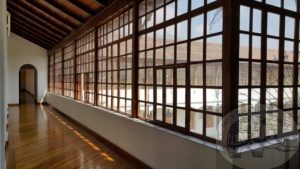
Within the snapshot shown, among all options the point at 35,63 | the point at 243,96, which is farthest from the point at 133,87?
the point at 35,63

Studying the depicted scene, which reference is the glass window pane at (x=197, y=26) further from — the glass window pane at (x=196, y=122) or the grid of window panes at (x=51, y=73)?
the grid of window panes at (x=51, y=73)

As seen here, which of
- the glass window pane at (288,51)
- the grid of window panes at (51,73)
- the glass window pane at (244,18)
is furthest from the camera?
the grid of window panes at (51,73)

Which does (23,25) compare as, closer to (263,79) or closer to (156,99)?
(156,99)

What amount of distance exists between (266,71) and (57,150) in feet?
12.7

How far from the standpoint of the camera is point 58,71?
10891mm

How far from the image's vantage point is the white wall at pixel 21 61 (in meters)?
12.2

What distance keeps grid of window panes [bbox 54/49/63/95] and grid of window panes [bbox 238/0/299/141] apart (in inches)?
351

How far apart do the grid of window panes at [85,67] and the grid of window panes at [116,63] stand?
1.88ft

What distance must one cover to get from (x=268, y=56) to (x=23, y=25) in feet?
32.6

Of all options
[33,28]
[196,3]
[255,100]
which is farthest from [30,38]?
[255,100]

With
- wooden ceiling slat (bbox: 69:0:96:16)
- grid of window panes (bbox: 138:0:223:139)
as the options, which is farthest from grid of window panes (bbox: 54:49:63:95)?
grid of window panes (bbox: 138:0:223:139)

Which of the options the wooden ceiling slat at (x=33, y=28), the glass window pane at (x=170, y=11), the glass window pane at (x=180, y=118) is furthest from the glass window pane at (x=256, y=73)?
the wooden ceiling slat at (x=33, y=28)

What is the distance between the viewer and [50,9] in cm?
691

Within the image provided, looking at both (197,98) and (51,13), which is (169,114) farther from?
(51,13)
